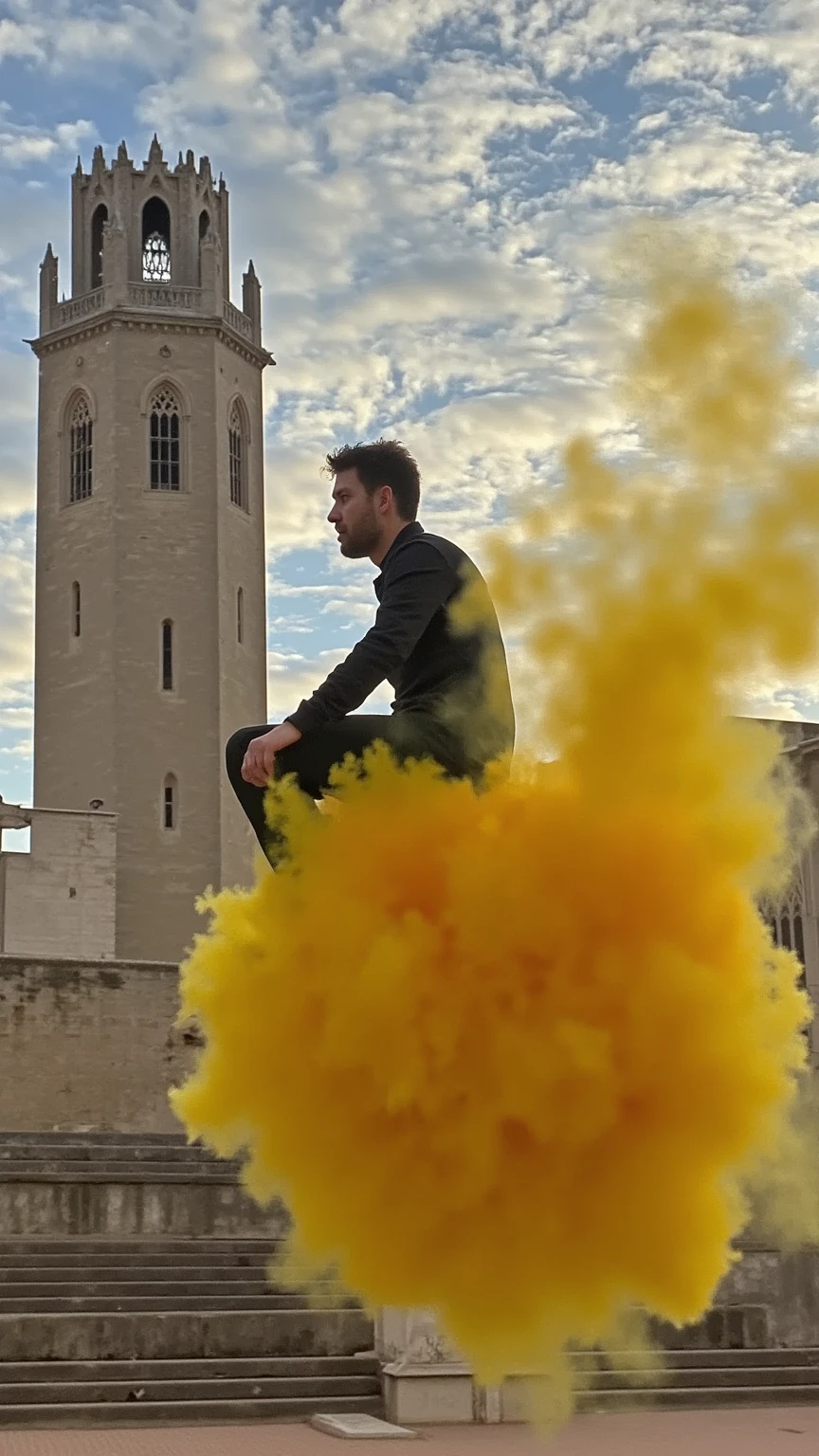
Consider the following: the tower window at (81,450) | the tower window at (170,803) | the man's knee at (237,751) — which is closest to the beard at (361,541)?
the man's knee at (237,751)

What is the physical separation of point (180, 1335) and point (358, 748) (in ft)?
34.6

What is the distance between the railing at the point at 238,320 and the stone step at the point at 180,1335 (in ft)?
164

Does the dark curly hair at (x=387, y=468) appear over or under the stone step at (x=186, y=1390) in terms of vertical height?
over

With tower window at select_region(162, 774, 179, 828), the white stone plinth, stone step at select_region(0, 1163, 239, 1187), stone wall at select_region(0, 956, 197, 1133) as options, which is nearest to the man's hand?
the white stone plinth

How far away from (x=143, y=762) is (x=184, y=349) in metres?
14.7

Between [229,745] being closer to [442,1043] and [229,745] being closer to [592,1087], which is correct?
[442,1043]

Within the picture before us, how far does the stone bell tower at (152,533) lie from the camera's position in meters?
55.2

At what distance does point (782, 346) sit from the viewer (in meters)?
3.35

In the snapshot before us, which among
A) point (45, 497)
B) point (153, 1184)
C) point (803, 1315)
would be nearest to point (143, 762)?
point (45, 497)

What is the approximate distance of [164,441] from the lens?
58969mm

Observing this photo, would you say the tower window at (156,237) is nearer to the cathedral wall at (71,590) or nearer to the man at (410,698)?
the cathedral wall at (71,590)

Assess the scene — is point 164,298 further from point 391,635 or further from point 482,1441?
point 391,635

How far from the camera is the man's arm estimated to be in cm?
366

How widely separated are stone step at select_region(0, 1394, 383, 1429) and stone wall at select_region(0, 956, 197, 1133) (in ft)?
69.9
